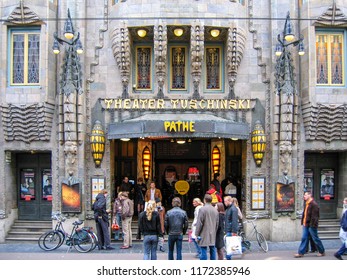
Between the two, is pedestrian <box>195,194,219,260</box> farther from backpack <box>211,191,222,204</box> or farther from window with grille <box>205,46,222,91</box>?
window with grille <box>205,46,222,91</box>

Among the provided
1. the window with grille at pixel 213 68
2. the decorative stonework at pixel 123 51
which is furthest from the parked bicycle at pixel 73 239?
the window with grille at pixel 213 68

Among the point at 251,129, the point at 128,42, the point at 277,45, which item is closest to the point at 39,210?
the point at 128,42

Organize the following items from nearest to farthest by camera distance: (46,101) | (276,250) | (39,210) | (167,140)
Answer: (276,250)
(46,101)
(39,210)
(167,140)

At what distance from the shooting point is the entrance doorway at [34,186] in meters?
17.6

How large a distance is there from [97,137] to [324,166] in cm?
898

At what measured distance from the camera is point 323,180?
18000mm

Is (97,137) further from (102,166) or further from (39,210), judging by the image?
(39,210)

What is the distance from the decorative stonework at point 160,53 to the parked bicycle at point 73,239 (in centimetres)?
562

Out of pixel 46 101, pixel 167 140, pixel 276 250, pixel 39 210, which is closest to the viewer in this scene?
pixel 276 250

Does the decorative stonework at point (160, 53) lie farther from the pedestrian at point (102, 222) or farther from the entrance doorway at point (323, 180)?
the entrance doorway at point (323, 180)

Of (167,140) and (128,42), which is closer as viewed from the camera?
(128,42)

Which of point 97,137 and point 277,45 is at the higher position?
point 277,45

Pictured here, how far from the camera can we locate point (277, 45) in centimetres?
1616

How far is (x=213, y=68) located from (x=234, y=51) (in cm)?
115
